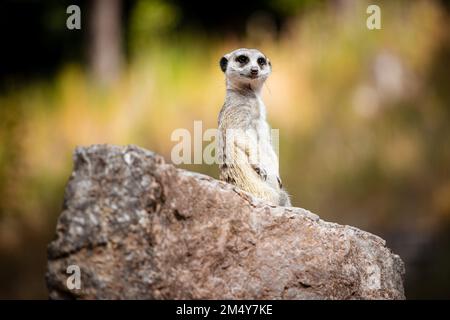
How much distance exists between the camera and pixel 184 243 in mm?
3938

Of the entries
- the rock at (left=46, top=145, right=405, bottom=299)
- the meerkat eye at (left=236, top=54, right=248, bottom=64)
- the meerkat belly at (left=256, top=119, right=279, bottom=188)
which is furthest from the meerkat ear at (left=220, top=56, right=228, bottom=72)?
the rock at (left=46, top=145, right=405, bottom=299)

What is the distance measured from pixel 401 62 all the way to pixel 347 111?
1275 mm

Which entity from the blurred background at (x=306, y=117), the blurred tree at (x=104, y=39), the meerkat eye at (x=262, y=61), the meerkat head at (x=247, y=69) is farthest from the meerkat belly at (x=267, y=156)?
the blurred tree at (x=104, y=39)

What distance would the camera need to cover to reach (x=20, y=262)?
31.0ft

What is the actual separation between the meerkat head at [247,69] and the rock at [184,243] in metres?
1.39

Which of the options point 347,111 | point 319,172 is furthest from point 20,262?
point 347,111

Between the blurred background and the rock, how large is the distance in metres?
4.78

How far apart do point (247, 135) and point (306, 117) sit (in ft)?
15.9

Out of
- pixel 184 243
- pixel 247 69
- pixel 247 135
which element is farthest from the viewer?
pixel 247 69

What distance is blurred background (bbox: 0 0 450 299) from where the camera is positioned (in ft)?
30.5

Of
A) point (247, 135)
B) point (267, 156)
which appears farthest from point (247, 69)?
point (267, 156)

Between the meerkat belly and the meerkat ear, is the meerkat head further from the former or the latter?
the meerkat belly

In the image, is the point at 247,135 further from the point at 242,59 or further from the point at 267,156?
the point at 242,59
